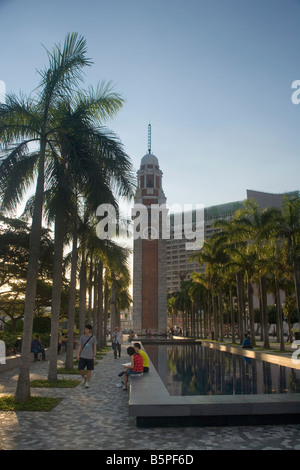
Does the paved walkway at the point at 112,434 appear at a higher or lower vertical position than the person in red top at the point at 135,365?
lower

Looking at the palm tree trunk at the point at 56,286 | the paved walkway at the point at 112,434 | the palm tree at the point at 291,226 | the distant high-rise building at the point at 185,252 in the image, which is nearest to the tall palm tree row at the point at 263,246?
the palm tree at the point at 291,226

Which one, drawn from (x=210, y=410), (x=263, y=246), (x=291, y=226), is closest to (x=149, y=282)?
(x=263, y=246)

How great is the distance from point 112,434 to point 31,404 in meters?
2.97

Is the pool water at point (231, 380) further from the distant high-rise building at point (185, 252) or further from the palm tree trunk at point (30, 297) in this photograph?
the distant high-rise building at point (185, 252)

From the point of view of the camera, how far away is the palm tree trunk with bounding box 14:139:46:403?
8844 millimetres

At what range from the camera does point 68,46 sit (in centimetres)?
1008

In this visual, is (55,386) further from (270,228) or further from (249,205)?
(249,205)

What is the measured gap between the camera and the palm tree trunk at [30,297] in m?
8.84

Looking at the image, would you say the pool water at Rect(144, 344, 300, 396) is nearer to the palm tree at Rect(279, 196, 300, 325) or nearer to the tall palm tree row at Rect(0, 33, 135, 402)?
the tall palm tree row at Rect(0, 33, 135, 402)

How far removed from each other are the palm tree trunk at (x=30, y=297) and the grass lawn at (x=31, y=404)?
192mm

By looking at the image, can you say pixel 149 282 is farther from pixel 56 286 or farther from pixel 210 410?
pixel 210 410

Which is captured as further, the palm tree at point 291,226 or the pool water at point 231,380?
the palm tree at point 291,226

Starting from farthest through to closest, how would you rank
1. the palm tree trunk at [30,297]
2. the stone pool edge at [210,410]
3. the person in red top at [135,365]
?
the person in red top at [135,365], the palm tree trunk at [30,297], the stone pool edge at [210,410]
